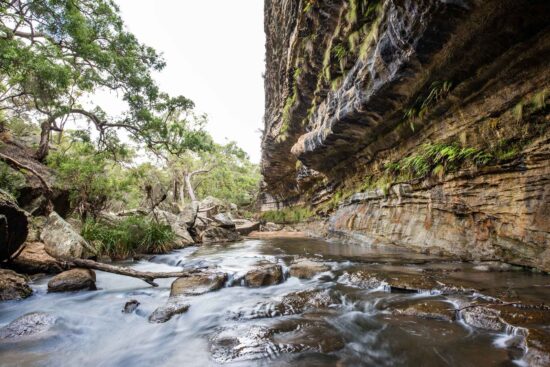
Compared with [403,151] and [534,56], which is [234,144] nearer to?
[403,151]

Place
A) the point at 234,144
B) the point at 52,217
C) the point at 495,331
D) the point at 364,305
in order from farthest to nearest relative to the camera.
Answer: the point at 234,144, the point at 52,217, the point at 364,305, the point at 495,331

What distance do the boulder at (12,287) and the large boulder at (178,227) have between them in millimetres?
6367

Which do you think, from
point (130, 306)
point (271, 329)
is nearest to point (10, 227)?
point (130, 306)

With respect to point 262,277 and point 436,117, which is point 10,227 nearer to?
point 262,277

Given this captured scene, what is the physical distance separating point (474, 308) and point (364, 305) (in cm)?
137

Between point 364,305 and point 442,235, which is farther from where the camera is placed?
point 442,235

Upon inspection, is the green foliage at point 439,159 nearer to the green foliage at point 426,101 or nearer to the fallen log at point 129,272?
the green foliage at point 426,101

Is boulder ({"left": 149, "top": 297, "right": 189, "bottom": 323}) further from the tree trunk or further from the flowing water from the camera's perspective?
the tree trunk

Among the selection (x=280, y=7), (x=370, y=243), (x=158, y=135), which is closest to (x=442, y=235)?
(x=370, y=243)

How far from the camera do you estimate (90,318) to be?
441 centimetres

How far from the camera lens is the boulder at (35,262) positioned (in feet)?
19.7

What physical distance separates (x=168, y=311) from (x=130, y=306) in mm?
863

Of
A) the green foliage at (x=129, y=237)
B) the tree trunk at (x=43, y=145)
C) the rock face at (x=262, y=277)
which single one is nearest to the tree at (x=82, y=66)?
the tree trunk at (x=43, y=145)

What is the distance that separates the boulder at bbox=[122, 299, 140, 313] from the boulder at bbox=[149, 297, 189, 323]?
1.95ft
